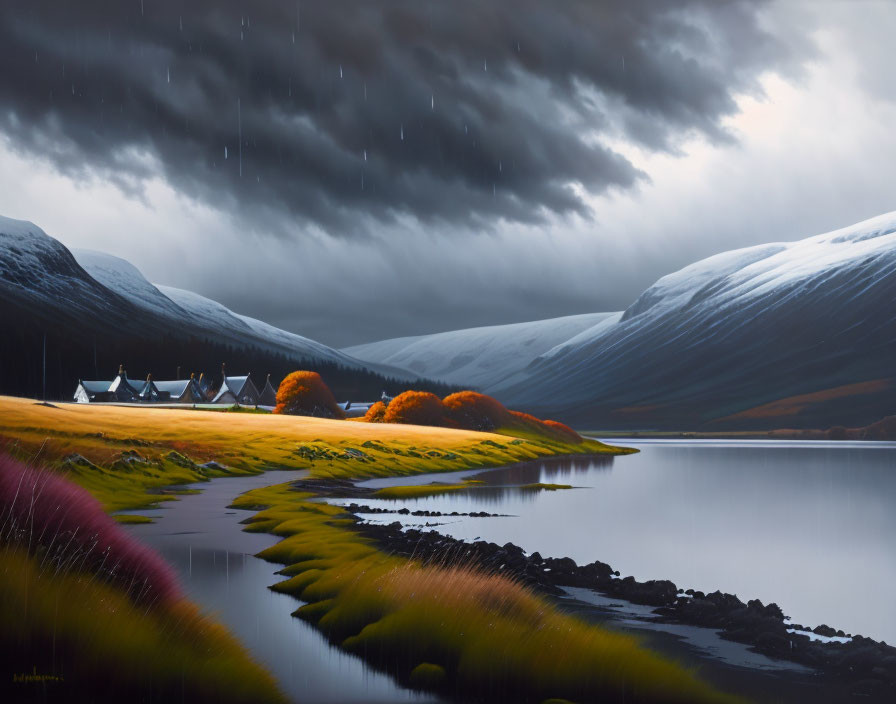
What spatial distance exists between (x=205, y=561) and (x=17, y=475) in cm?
1651

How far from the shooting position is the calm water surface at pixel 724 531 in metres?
41.8

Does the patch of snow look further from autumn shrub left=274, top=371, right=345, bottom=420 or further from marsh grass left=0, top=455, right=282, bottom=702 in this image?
autumn shrub left=274, top=371, right=345, bottom=420

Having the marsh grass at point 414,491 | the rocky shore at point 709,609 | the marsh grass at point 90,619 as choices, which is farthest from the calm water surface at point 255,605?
the marsh grass at point 414,491

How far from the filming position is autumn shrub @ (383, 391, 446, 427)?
595 feet

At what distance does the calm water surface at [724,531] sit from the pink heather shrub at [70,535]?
1049 inches

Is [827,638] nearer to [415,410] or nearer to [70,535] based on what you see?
[70,535]

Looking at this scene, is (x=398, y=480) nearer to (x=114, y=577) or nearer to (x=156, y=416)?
(x=156, y=416)

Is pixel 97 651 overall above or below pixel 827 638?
above

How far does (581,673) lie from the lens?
19.8 meters

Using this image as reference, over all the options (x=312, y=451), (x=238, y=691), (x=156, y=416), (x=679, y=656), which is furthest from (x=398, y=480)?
(x=238, y=691)

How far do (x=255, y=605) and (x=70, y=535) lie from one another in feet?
30.8

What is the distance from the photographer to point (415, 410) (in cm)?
18388
